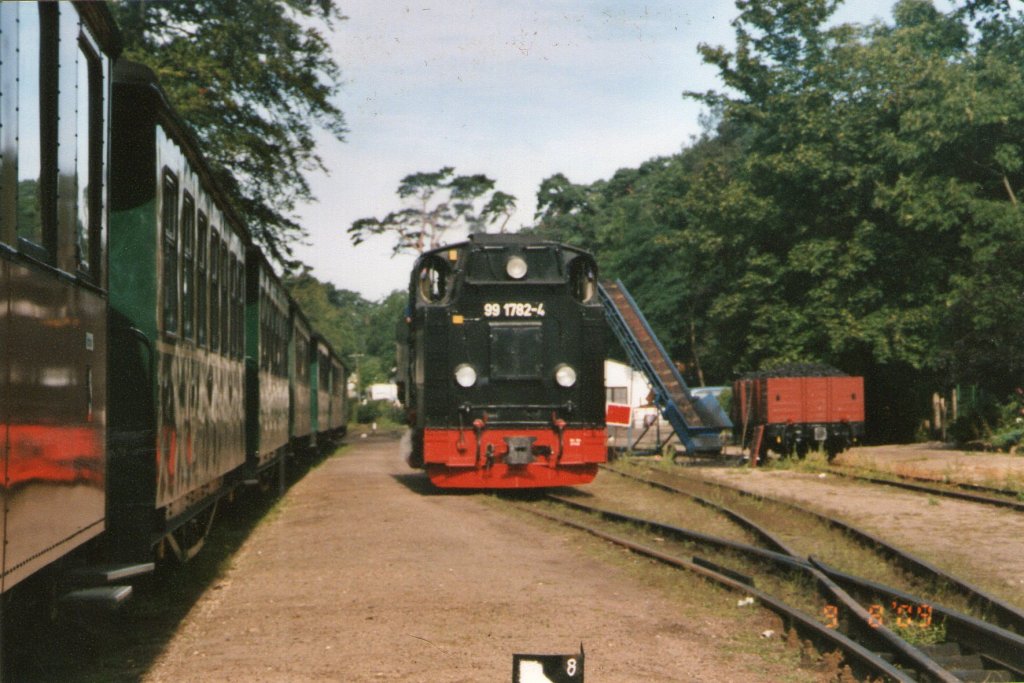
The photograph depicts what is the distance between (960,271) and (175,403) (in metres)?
29.4

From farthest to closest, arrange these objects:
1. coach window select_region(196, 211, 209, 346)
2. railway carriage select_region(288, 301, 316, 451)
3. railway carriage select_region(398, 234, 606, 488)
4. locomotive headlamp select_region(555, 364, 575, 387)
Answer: railway carriage select_region(288, 301, 316, 451) → locomotive headlamp select_region(555, 364, 575, 387) → railway carriage select_region(398, 234, 606, 488) → coach window select_region(196, 211, 209, 346)

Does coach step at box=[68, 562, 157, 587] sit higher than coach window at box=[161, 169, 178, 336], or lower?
lower

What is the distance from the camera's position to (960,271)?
33.3 metres

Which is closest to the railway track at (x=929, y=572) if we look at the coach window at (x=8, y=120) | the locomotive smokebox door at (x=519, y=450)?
the locomotive smokebox door at (x=519, y=450)

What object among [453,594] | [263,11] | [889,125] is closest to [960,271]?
[889,125]

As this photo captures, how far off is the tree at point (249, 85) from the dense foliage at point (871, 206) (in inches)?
261

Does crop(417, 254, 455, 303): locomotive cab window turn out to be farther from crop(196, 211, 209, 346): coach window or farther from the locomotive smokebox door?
crop(196, 211, 209, 346): coach window

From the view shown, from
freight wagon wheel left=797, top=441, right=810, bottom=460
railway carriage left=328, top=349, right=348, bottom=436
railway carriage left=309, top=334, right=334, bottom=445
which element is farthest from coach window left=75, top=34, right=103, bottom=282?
railway carriage left=328, top=349, right=348, bottom=436

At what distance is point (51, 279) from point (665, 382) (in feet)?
82.6

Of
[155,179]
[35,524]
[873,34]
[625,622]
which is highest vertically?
[873,34]

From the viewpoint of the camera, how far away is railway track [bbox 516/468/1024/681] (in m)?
6.61

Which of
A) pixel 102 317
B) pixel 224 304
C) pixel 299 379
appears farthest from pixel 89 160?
pixel 299 379

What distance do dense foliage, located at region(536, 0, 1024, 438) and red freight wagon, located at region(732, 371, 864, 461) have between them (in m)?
3.65

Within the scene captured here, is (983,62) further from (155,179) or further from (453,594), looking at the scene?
(155,179)
